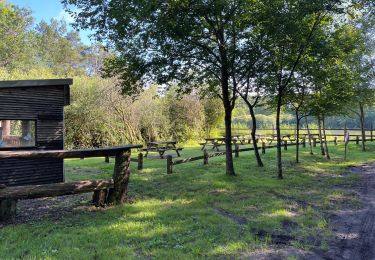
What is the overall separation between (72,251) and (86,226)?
136 cm

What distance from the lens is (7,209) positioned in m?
6.62

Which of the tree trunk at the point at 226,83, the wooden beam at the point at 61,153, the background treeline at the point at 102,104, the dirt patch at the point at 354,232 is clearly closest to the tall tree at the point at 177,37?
the tree trunk at the point at 226,83

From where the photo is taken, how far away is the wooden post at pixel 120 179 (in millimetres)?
7848

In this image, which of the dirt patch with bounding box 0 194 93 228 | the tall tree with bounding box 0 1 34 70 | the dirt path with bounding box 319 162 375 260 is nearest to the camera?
the dirt path with bounding box 319 162 375 260

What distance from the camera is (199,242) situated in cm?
511

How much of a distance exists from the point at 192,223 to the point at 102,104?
62.2ft

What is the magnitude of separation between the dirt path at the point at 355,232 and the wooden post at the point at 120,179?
470 cm

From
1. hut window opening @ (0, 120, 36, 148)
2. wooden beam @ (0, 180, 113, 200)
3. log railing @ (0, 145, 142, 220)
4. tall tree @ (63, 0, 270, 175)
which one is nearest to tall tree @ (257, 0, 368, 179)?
tall tree @ (63, 0, 270, 175)

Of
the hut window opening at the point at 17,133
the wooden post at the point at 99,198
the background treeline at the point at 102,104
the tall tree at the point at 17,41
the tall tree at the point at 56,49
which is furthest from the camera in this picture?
the tall tree at the point at 56,49

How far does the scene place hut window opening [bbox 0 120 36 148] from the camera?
1120 cm

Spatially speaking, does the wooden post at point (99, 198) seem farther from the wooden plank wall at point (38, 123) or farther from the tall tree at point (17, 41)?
the tall tree at point (17, 41)

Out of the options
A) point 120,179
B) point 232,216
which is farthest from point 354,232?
point 120,179

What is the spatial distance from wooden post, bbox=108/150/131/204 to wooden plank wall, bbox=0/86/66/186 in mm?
5100

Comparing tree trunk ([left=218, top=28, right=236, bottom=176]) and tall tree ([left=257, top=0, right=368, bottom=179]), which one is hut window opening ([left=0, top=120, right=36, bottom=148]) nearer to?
tree trunk ([left=218, top=28, right=236, bottom=176])
